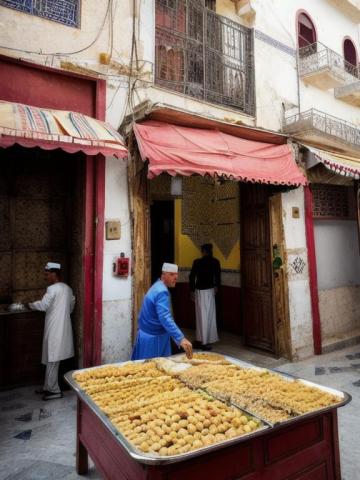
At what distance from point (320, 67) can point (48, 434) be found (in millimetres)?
8194

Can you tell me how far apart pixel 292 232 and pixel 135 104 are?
3.65 m

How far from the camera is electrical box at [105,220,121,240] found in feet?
16.2

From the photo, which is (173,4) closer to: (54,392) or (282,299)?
(282,299)

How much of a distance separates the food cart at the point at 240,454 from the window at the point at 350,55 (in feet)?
29.6

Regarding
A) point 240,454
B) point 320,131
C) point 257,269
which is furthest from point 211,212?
point 240,454

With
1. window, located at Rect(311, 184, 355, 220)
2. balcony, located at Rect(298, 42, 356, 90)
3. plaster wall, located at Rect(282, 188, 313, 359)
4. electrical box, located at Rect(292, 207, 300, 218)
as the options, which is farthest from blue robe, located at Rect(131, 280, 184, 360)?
balcony, located at Rect(298, 42, 356, 90)

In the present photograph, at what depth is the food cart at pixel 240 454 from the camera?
2.08 meters

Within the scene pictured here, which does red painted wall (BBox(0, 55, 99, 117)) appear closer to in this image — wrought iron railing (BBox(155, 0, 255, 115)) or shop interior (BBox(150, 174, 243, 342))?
wrought iron railing (BBox(155, 0, 255, 115))

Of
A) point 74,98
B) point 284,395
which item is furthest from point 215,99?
point 284,395

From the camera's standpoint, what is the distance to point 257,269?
22.9ft

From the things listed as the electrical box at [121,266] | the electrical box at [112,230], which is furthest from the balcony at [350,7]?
the electrical box at [121,266]

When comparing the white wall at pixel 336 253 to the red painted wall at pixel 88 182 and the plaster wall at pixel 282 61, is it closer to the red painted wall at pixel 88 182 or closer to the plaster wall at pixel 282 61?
the plaster wall at pixel 282 61

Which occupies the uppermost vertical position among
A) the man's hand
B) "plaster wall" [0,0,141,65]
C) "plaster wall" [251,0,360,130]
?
"plaster wall" [251,0,360,130]

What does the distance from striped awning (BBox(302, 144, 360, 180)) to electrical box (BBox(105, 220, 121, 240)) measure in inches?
149
